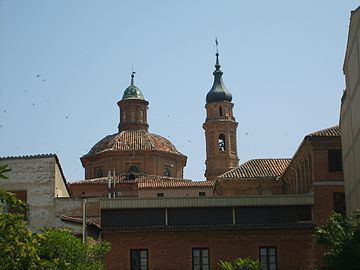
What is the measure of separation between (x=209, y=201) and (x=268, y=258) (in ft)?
14.2

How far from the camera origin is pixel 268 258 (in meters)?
39.8

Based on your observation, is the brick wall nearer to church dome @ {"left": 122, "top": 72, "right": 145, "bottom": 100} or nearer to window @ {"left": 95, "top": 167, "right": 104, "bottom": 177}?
window @ {"left": 95, "top": 167, "right": 104, "bottom": 177}

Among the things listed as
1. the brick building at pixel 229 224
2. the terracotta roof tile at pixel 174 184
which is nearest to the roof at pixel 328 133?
the brick building at pixel 229 224

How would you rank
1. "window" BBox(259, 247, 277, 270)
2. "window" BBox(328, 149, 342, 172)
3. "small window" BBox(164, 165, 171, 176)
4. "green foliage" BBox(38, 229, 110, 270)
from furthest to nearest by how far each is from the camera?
"small window" BBox(164, 165, 171, 176) → "window" BBox(328, 149, 342, 172) → "window" BBox(259, 247, 277, 270) → "green foliage" BBox(38, 229, 110, 270)

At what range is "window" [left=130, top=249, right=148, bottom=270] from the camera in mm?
39750

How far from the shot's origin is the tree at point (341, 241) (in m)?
25.0

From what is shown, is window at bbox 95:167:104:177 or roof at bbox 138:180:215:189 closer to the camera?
roof at bbox 138:180:215:189

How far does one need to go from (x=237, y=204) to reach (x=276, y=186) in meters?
15.5

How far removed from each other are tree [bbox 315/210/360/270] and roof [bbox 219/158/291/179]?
27.2 metres

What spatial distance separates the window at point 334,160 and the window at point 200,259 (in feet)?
26.9

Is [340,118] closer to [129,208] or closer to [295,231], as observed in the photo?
[295,231]

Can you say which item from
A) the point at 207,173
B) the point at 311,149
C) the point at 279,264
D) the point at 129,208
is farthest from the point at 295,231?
the point at 207,173

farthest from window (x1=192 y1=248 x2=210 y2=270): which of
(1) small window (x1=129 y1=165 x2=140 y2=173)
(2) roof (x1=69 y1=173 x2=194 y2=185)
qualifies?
(1) small window (x1=129 y1=165 x2=140 y2=173)

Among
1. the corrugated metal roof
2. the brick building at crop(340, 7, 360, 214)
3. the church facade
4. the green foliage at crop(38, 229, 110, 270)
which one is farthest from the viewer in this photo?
the corrugated metal roof
